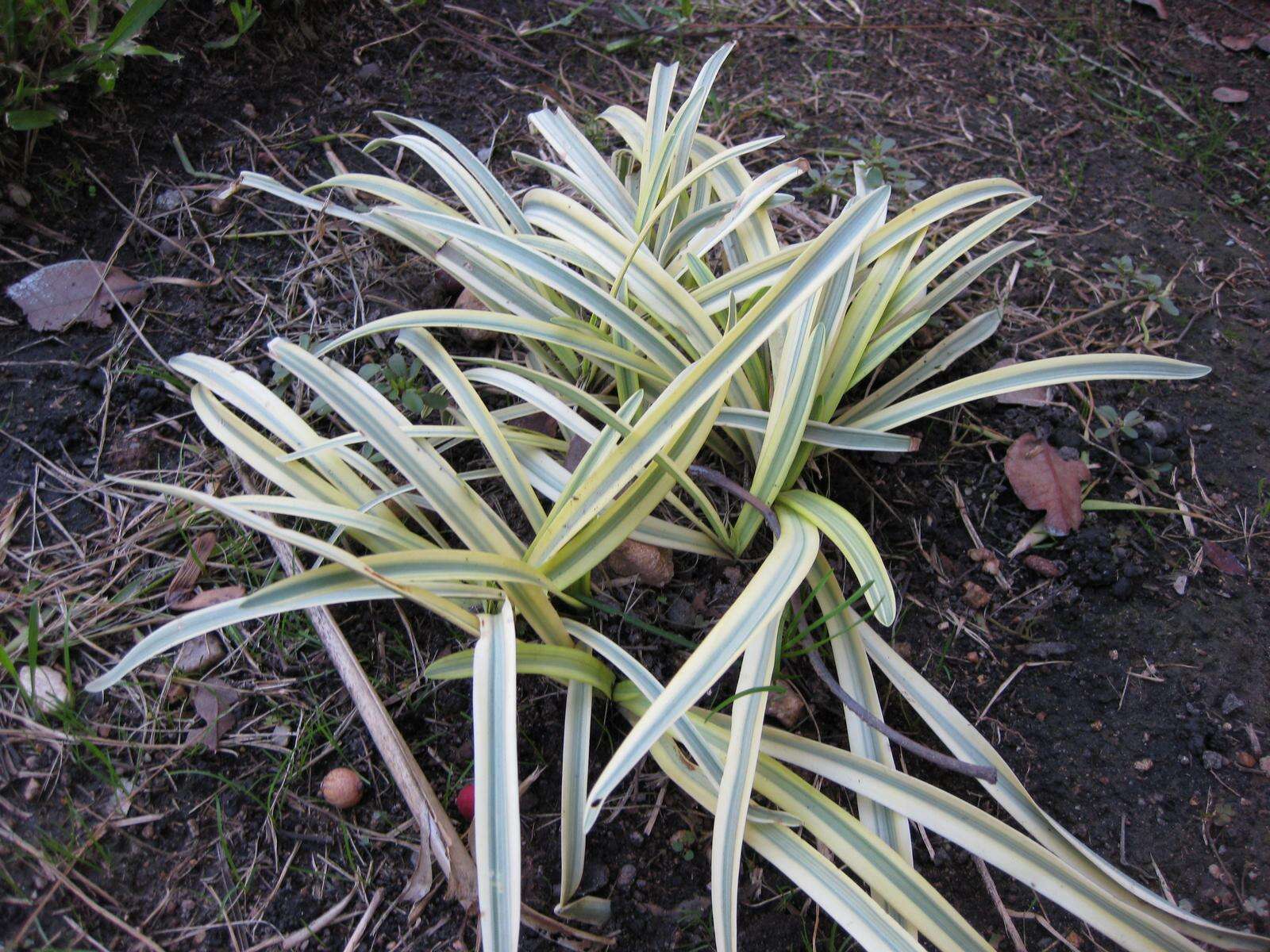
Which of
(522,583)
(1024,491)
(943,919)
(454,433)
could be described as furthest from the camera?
(1024,491)

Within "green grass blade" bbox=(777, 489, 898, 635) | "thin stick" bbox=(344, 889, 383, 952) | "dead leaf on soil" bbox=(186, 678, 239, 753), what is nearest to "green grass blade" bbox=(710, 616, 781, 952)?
"green grass blade" bbox=(777, 489, 898, 635)

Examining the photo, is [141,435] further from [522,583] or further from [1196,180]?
[1196,180]

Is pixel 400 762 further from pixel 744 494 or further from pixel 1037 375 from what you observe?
pixel 1037 375

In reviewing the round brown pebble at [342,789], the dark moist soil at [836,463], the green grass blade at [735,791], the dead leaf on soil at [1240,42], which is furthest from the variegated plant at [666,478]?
Answer: the dead leaf on soil at [1240,42]

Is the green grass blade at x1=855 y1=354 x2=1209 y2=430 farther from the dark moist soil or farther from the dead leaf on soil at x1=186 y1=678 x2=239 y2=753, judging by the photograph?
the dead leaf on soil at x1=186 y1=678 x2=239 y2=753

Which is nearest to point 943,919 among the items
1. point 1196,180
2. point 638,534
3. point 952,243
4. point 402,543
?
point 638,534

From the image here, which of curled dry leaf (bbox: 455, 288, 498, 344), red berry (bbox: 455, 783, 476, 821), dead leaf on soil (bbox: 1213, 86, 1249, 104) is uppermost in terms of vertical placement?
dead leaf on soil (bbox: 1213, 86, 1249, 104)
